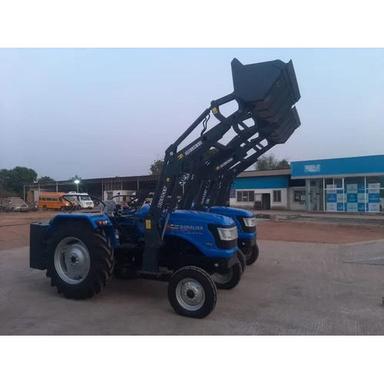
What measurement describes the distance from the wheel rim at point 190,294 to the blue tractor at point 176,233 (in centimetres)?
1

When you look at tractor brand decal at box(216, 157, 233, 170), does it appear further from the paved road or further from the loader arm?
the paved road

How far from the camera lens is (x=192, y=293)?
17.6 feet

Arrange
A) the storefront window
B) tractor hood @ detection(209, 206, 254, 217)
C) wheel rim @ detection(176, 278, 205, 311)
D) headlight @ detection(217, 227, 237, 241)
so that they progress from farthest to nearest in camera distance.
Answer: the storefront window
tractor hood @ detection(209, 206, 254, 217)
headlight @ detection(217, 227, 237, 241)
wheel rim @ detection(176, 278, 205, 311)

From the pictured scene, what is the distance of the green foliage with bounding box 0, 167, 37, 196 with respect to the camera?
80531 mm

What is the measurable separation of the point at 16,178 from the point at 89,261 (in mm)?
86547

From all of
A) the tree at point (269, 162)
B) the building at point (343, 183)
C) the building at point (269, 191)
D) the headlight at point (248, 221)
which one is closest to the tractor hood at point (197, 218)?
the headlight at point (248, 221)

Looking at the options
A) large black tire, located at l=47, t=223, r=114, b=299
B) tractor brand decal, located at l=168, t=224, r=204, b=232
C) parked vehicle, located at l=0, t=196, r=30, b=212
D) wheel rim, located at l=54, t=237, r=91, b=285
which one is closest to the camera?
tractor brand decal, located at l=168, t=224, r=204, b=232

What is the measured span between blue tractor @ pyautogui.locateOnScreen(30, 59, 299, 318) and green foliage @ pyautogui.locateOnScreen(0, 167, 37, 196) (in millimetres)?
77919

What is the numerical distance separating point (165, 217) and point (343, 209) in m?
29.0

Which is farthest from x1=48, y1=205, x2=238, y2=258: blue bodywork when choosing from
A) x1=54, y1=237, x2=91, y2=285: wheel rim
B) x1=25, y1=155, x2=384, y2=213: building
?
x1=25, y1=155, x2=384, y2=213: building

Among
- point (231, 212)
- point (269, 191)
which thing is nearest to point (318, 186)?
point (269, 191)

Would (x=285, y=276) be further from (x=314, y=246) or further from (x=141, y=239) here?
(x=314, y=246)

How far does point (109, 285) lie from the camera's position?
7035mm

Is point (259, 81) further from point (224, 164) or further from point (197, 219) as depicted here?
point (224, 164)
